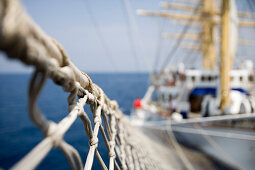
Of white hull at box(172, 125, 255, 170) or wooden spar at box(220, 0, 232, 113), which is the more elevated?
wooden spar at box(220, 0, 232, 113)

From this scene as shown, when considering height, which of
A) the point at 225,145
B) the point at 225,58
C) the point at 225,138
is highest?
the point at 225,58

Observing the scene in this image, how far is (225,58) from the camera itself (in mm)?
6016

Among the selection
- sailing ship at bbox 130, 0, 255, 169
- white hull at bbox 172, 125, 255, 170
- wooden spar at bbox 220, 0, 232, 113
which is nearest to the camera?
white hull at bbox 172, 125, 255, 170

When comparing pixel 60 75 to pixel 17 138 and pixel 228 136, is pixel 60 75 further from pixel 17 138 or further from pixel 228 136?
pixel 17 138

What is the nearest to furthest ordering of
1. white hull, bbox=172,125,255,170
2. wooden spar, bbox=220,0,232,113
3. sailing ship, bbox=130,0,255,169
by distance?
white hull, bbox=172,125,255,170 → sailing ship, bbox=130,0,255,169 → wooden spar, bbox=220,0,232,113

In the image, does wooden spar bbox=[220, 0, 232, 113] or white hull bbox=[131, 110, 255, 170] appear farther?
wooden spar bbox=[220, 0, 232, 113]

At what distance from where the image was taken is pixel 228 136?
563 cm

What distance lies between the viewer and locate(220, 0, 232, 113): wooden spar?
6.01 metres

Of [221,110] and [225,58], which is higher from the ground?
[225,58]

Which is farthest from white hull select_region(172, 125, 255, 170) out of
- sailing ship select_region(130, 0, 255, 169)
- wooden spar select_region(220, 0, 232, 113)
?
wooden spar select_region(220, 0, 232, 113)

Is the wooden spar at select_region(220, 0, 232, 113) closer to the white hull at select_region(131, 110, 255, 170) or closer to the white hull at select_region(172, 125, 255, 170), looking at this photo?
the white hull at select_region(131, 110, 255, 170)

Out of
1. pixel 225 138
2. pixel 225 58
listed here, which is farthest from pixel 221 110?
pixel 225 58

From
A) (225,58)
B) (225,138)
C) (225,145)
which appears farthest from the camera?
(225,58)

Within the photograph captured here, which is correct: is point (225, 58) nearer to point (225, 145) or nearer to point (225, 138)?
point (225, 138)
